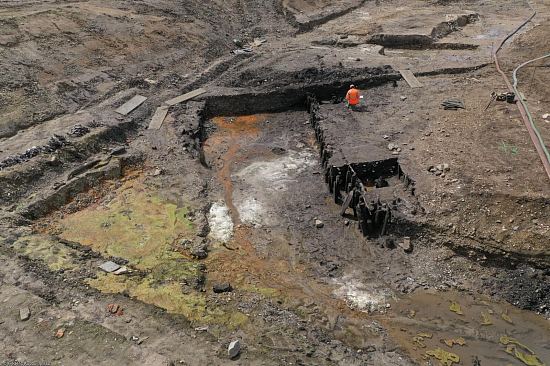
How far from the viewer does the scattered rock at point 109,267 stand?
8.41 metres

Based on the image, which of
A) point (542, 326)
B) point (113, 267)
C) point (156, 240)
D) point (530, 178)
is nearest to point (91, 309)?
point (113, 267)

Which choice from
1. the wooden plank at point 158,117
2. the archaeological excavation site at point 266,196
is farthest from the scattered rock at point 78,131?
the wooden plank at point 158,117

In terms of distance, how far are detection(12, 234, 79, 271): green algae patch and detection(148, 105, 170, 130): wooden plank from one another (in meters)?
5.96

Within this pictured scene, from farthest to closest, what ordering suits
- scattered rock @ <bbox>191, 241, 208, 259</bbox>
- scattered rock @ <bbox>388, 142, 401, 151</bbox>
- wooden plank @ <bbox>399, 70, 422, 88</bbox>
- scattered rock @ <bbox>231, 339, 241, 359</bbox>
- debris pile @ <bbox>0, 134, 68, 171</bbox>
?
wooden plank @ <bbox>399, 70, 422, 88</bbox>
scattered rock @ <bbox>388, 142, 401, 151</bbox>
debris pile @ <bbox>0, 134, 68, 171</bbox>
scattered rock @ <bbox>191, 241, 208, 259</bbox>
scattered rock @ <bbox>231, 339, 241, 359</bbox>

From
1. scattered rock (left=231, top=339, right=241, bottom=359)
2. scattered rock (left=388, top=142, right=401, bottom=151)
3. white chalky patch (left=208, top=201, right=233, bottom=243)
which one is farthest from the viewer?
scattered rock (left=388, top=142, right=401, bottom=151)

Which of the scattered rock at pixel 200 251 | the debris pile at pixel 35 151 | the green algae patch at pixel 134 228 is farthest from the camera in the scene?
the debris pile at pixel 35 151

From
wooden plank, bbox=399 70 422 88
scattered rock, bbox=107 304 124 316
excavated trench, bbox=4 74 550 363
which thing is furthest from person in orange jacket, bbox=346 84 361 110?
scattered rock, bbox=107 304 124 316

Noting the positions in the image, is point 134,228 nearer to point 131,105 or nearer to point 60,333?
point 60,333

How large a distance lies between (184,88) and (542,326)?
1346 cm

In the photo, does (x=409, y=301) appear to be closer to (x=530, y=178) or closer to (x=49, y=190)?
(x=530, y=178)

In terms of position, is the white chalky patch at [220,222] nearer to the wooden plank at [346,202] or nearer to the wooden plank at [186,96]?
the wooden plank at [346,202]

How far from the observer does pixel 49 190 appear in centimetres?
1081

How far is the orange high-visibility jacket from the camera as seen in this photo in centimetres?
1420

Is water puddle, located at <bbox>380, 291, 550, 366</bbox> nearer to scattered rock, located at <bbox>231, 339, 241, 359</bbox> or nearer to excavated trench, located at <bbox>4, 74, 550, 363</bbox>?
excavated trench, located at <bbox>4, 74, 550, 363</bbox>
